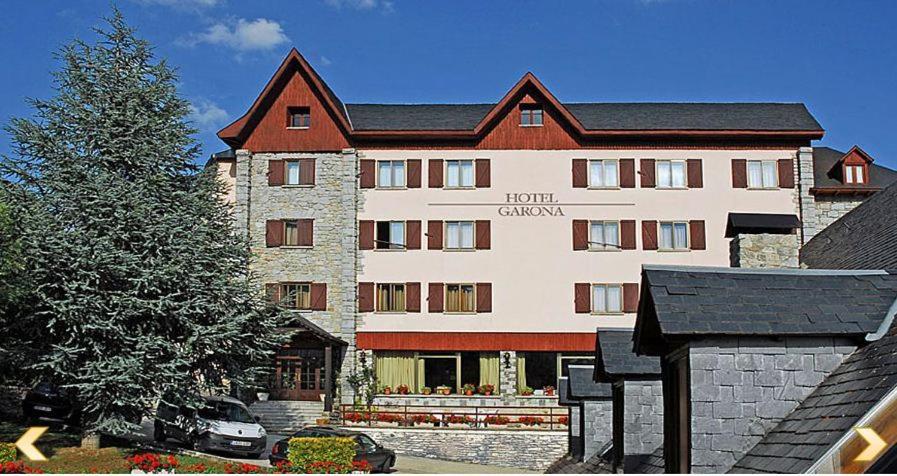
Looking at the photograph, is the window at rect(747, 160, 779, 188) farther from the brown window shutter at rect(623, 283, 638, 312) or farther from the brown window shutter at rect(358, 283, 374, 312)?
the brown window shutter at rect(358, 283, 374, 312)

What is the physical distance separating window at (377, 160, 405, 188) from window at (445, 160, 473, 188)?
6.32 ft

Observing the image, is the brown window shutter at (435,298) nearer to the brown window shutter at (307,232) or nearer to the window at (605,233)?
the brown window shutter at (307,232)

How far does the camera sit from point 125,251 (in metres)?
26.6

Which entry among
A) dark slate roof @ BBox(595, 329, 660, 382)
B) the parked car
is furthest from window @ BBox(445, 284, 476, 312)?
dark slate roof @ BBox(595, 329, 660, 382)

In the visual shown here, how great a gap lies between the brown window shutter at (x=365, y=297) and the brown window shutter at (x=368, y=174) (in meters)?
4.22

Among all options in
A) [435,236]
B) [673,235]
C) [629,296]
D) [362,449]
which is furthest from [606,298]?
[362,449]

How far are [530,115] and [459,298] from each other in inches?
327

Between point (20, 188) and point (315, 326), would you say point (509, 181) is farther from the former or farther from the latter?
point (20, 188)

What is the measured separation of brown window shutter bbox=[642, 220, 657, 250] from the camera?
43.6 metres

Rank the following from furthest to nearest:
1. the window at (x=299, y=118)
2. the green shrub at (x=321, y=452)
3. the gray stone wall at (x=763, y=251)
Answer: the window at (x=299, y=118) → the green shrub at (x=321, y=452) → the gray stone wall at (x=763, y=251)

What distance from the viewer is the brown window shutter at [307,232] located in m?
44.3

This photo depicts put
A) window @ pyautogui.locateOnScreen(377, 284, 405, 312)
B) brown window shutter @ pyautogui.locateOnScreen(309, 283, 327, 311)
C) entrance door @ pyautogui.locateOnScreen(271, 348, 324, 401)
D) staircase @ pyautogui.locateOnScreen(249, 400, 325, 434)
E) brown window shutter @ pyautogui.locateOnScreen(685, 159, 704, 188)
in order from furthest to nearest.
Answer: window @ pyautogui.locateOnScreen(377, 284, 405, 312)
brown window shutter @ pyautogui.locateOnScreen(309, 283, 327, 311)
brown window shutter @ pyautogui.locateOnScreen(685, 159, 704, 188)
entrance door @ pyautogui.locateOnScreen(271, 348, 324, 401)
staircase @ pyautogui.locateOnScreen(249, 400, 325, 434)

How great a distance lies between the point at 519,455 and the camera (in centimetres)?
3609

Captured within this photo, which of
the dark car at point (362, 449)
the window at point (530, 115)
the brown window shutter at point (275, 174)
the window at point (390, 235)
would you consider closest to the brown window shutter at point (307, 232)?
the brown window shutter at point (275, 174)
